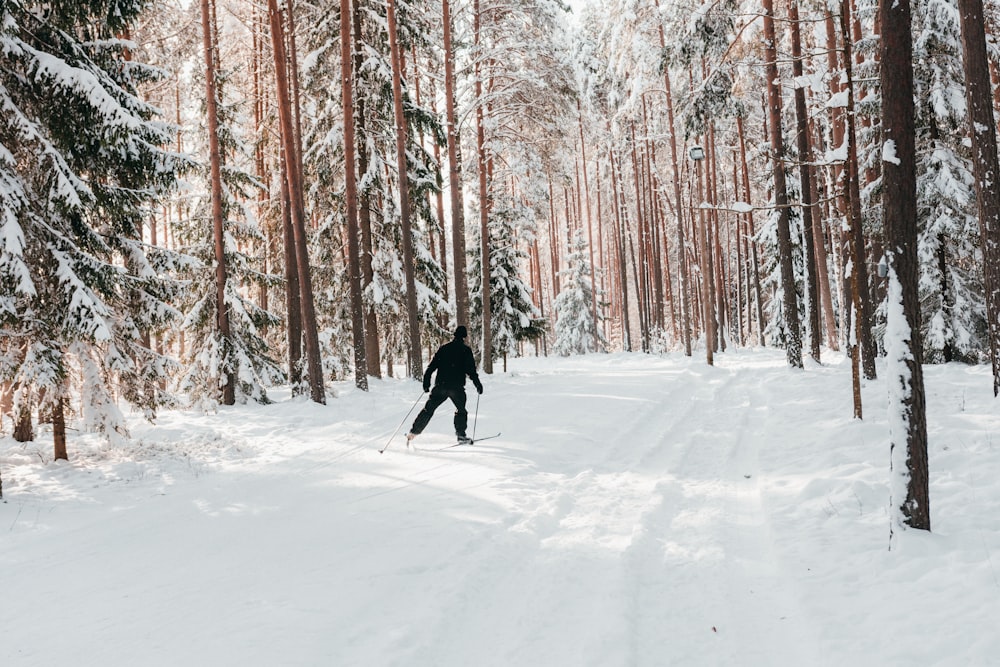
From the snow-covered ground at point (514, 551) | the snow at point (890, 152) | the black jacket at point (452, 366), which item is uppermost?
the snow at point (890, 152)

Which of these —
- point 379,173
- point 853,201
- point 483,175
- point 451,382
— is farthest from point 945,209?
point 379,173

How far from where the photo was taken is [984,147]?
8836 mm

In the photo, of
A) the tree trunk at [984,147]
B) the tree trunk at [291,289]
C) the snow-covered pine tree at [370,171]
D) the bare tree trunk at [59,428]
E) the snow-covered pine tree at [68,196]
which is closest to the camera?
the snow-covered pine tree at [68,196]

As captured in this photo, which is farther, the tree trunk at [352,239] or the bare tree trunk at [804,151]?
the tree trunk at [352,239]

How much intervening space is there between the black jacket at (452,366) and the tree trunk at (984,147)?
8048 millimetres

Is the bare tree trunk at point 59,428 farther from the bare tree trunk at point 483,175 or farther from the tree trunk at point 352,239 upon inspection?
the bare tree trunk at point 483,175

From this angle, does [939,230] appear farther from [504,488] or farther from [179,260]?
[179,260]

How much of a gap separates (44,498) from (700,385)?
1442 cm

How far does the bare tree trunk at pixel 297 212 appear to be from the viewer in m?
13.2

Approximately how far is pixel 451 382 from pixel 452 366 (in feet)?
0.88

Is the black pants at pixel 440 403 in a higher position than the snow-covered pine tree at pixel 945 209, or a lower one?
lower

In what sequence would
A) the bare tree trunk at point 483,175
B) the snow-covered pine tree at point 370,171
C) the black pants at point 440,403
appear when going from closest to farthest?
the black pants at point 440,403
the snow-covered pine tree at point 370,171
the bare tree trunk at point 483,175

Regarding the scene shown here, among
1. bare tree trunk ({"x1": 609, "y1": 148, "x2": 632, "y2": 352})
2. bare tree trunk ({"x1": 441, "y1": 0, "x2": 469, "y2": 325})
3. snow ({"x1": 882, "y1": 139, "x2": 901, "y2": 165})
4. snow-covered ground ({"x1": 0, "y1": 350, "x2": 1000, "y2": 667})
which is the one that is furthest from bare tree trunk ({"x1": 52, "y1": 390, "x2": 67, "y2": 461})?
bare tree trunk ({"x1": 609, "y1": 148, "x2": 632, "y2": 352})

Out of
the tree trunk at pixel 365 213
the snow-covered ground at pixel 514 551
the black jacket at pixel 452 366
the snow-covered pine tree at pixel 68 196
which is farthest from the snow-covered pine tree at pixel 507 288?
the snow-covered pine tree at pixel 68 196
